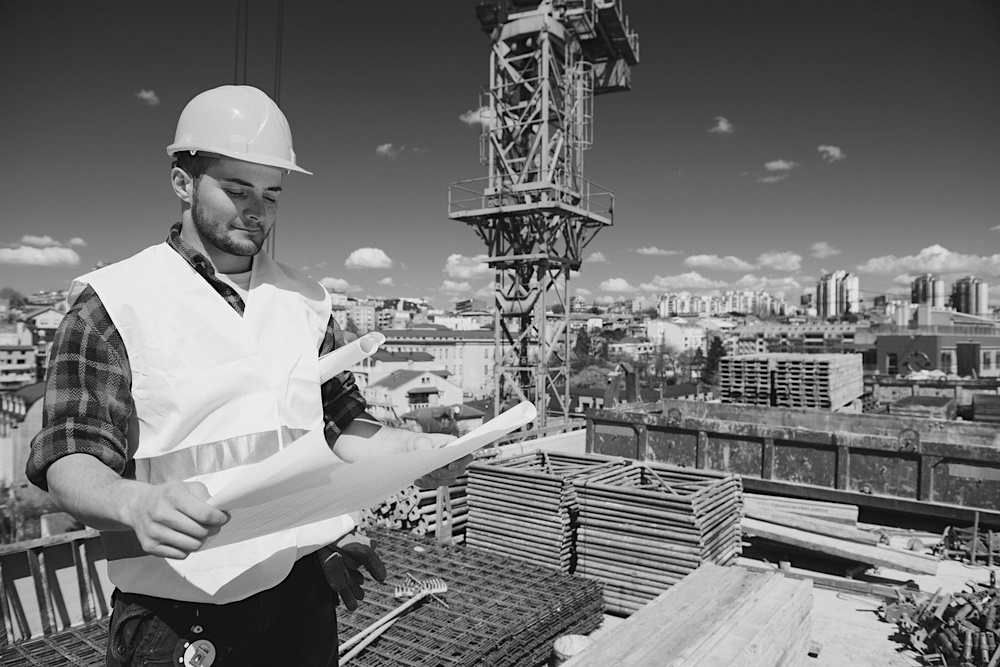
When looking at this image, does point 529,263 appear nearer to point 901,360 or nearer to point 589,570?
point 589,570

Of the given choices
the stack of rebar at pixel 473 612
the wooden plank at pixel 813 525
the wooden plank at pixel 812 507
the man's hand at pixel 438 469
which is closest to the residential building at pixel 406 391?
the wooden plank at pixel 812 507

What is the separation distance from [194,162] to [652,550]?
6.58 meters

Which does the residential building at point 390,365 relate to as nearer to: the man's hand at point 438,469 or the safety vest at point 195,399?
the man's hand at point 438,469

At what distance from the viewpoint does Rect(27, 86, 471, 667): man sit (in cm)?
139

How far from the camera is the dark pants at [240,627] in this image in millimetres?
1519

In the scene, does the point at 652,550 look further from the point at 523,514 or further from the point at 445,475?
the point at 445,475

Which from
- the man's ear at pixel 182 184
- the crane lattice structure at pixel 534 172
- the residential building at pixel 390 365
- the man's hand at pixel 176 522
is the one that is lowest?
the residential building at pixel 390 365

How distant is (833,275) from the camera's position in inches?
7215

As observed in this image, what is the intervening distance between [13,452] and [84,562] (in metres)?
56.3

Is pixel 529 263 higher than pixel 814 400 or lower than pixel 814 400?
higher

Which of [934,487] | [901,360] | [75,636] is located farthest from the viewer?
[901,360]

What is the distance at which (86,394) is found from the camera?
1.38 meters

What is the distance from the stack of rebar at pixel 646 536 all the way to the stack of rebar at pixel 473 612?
0.82 metres

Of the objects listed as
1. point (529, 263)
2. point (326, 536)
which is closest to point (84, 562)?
point (326, 536)
